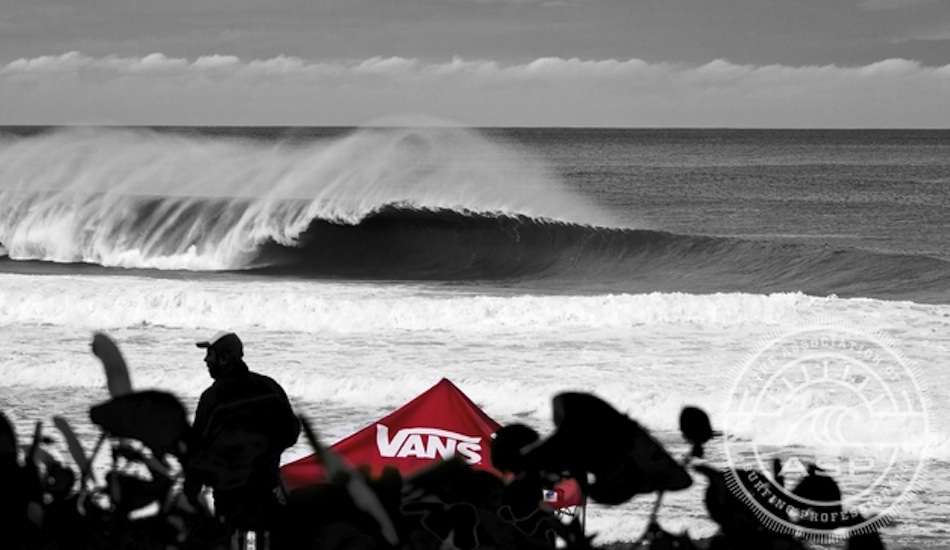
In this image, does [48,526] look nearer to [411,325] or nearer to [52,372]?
[52,372]

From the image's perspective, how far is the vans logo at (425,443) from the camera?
659cm

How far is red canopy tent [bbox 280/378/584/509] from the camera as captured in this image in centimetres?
654

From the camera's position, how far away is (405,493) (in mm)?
1022

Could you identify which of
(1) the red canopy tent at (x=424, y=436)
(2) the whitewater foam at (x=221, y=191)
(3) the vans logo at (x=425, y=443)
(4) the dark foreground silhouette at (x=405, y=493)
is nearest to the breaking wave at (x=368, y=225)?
(2) the whitewater foam at (x=221, y=191)

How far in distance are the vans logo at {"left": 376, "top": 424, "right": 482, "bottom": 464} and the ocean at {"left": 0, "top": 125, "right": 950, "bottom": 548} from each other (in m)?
1.61

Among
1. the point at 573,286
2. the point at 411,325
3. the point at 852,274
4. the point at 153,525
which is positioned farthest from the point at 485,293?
the point at 153,525

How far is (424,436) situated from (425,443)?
0.05 meters

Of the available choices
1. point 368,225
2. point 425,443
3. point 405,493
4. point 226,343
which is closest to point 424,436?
point 425,443

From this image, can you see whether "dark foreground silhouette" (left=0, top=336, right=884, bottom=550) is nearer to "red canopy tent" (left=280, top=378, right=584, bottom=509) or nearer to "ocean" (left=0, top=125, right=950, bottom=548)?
"ocean" (left=0, top=125, right=950, bottom=548)

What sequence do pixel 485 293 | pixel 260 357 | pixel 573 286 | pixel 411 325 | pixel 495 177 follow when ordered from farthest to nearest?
pixel 495 177, pixel 573 286, pixel 485 293, pixel 411 325, pixel 260 357

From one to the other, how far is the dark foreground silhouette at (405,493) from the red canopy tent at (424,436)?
17.5 feet

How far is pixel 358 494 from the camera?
2.81ft

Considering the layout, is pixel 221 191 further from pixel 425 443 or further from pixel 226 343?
pixel 226 343

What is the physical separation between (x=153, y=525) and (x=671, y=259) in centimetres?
2994
